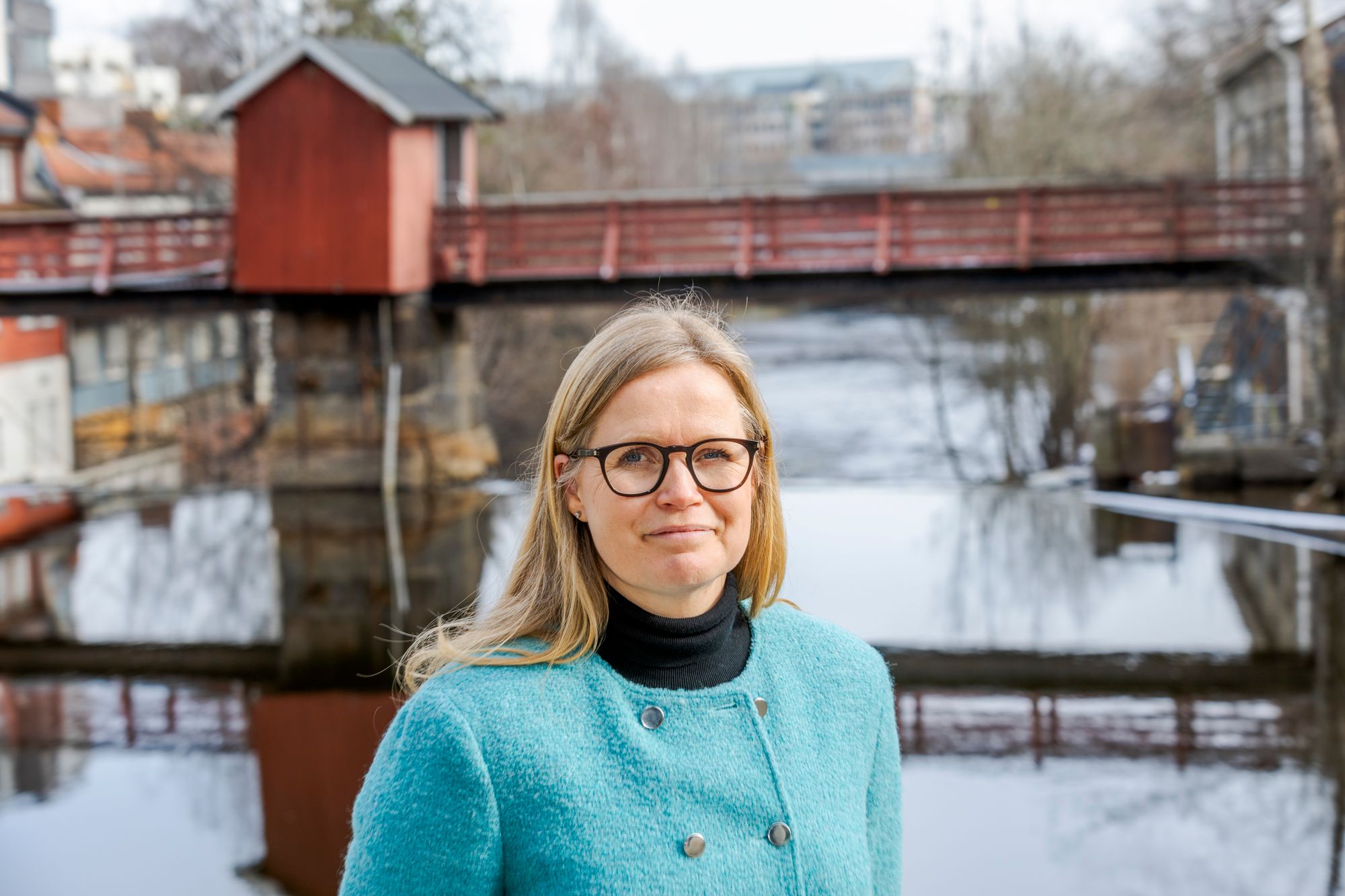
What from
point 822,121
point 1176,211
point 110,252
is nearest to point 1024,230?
→ point 1176,211

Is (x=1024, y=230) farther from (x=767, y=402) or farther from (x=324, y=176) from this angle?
(x=767, y=402)

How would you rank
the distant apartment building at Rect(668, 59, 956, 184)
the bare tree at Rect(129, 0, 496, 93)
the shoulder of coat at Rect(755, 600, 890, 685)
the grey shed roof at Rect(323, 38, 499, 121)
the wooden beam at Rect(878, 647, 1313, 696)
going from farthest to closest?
the distant apartment building at Rect(668, 59, 956, 184), the bare tree at Rect(129, 0, 496, 93), the grey shed roof at Rect(323, 38, 499, 121), the wooden beam at Rect(878, 647, 1313, 696), the shoulder of coat at Rect(755, 600, 890, 685)

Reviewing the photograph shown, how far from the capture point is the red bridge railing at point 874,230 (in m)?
19.0

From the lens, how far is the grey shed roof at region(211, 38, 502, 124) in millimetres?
19578

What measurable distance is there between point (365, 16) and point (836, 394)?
1384 centimetres

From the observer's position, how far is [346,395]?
20.1 m

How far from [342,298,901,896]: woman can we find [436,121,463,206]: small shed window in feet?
65.3

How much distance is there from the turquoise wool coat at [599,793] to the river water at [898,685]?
0.82m

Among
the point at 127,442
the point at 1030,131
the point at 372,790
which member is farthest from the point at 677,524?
the point at 127,442

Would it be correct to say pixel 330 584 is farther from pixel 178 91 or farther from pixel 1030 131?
pixel 178 91

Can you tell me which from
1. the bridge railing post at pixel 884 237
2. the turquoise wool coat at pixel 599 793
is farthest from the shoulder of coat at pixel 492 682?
the bridge railing post at pixel 884 237

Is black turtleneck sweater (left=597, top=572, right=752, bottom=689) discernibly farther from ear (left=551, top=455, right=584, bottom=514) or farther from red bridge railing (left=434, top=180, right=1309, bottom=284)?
red bridge railing (left=434, top=180, right=1309, bottom=284)

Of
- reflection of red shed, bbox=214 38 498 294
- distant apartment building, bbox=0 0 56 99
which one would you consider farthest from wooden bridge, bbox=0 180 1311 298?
distant apartment building, bbox=0 0 56 99

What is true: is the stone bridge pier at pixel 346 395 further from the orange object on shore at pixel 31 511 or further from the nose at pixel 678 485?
the nose at pixel 678 485
